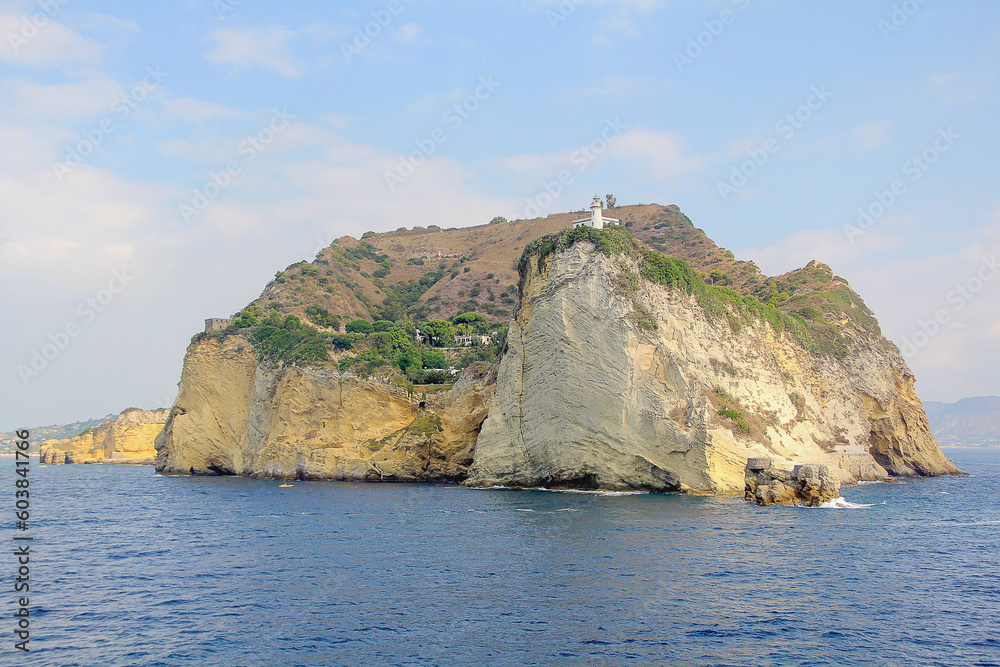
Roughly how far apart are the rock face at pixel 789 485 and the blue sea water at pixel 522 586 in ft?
6.15

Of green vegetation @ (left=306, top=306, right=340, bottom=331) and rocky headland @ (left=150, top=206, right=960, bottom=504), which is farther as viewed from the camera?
green vegetation @ (left=306, top=306, right=340, bottom=331)

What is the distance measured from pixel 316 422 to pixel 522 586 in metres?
42.2

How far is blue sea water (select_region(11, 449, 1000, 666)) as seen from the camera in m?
19.0

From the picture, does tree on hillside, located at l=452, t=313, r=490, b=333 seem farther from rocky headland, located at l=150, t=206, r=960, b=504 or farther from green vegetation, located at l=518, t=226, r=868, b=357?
green vegetation, located at l=518, t=226, r=868, b=357

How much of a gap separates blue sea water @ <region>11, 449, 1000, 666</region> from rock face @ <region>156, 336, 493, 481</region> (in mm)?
17964

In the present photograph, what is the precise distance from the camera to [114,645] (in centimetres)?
1956

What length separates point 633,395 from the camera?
157 feet

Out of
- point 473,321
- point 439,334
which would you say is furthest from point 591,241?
point 473,321

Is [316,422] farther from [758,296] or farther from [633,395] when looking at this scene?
[758,296]

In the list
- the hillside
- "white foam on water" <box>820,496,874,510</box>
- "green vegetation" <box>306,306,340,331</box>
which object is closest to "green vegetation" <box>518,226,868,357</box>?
the hillside

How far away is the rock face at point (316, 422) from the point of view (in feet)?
199

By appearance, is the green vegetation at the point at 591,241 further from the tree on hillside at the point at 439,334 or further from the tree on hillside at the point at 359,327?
the tree on hillside at the point at 439,334

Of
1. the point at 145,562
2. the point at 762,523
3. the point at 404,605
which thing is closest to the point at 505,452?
the point at 762,523

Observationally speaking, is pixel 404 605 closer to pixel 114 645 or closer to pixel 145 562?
pixel 114 645
